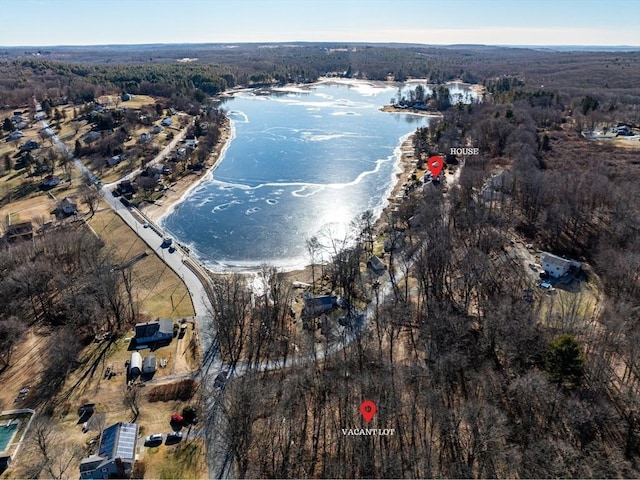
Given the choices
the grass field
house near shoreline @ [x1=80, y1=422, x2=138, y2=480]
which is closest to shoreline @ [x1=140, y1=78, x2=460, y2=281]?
the grass field

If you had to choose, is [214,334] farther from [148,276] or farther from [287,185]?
[287,185]

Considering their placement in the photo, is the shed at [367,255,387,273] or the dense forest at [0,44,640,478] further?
the shed at [367,255,387,273]

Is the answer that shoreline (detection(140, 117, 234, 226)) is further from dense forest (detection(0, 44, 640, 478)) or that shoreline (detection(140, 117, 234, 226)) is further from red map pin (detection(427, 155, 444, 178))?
red map pin (detection(427, 155, 444, 178))

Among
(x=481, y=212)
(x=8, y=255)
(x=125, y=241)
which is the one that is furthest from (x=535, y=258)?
(x=8, y=255)

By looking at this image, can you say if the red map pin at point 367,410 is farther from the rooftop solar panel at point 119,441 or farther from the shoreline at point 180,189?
the shoreline at point 180,189

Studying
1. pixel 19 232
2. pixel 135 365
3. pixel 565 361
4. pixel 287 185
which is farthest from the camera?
pixel 287 185

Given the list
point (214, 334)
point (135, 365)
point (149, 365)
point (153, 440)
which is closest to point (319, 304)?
point (214, 334)
